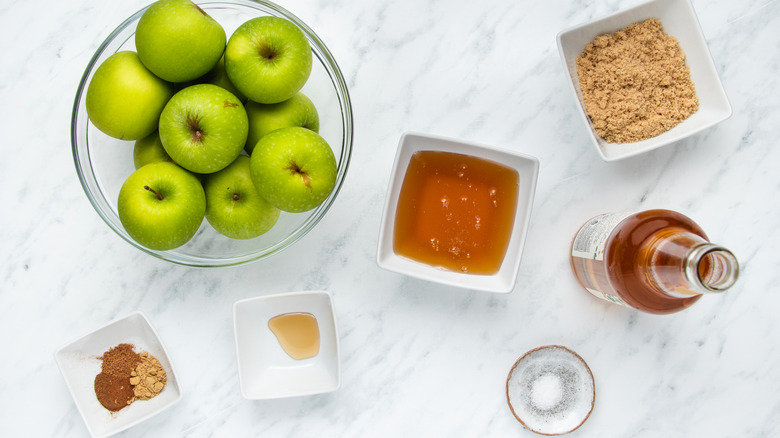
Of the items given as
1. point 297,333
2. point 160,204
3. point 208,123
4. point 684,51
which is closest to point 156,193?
point 160,204

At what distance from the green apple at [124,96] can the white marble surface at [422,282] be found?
1.01 feet

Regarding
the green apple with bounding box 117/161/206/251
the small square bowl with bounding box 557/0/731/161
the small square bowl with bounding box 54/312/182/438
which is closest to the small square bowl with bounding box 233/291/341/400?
the small square bowl with bounding box 54/312/182/438

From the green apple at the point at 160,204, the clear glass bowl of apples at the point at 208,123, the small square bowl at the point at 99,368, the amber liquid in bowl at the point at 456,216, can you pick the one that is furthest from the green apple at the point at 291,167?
the small square bowl at the point at 99,368

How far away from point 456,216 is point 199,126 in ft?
1.53

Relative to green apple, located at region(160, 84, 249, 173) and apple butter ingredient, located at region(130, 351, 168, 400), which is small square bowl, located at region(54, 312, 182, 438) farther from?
green apple, located at region(160, 84, 249, 173)

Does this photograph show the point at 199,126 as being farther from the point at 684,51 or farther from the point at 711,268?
the point at 684,51

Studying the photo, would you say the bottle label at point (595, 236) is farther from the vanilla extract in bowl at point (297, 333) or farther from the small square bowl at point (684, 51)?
the vanilla extract in bowl at point (297, 333)

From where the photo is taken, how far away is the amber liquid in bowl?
41.6 inches

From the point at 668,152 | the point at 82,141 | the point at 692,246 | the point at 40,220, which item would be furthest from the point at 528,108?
the point at 40,220

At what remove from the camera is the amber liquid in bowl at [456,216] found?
3.46ft

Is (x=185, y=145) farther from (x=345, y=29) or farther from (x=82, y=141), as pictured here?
(x=345, y=29)

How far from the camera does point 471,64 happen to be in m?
1.14

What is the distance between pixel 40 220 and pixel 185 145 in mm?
499

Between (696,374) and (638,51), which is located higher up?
(638,51)
